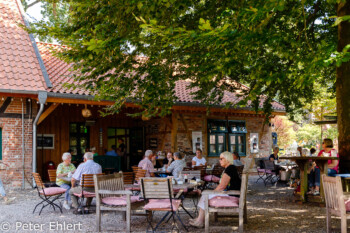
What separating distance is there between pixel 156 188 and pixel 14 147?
7.64 metres

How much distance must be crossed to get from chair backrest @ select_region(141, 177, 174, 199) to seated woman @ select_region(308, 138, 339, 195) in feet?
14.7

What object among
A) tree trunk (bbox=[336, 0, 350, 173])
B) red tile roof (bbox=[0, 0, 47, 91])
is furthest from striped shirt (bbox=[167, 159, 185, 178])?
red tile roof (bbox=[0, 0, 47, 91])

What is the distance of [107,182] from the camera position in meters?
6.44

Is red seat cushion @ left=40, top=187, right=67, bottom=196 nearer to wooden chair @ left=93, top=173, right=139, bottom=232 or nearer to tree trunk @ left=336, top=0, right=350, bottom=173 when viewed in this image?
wooden chair @ left=93, top=173, right=139, bottom=232

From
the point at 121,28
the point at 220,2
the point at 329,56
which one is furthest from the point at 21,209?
the point at 329,56

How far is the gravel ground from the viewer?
6.22 metres

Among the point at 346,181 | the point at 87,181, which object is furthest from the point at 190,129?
the point at 87,181

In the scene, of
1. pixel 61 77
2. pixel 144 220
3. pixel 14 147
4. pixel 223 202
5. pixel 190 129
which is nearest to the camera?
pixel 223 202

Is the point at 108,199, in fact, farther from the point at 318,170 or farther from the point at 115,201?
the point at 318,170

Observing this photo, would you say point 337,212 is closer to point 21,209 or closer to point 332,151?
point 332,151

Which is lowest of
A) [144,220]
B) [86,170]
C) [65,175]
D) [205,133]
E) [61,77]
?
[144,220]

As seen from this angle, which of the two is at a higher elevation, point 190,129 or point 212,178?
point 190,129

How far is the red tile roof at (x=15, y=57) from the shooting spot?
37.6 feet

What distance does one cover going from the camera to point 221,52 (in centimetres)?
672
